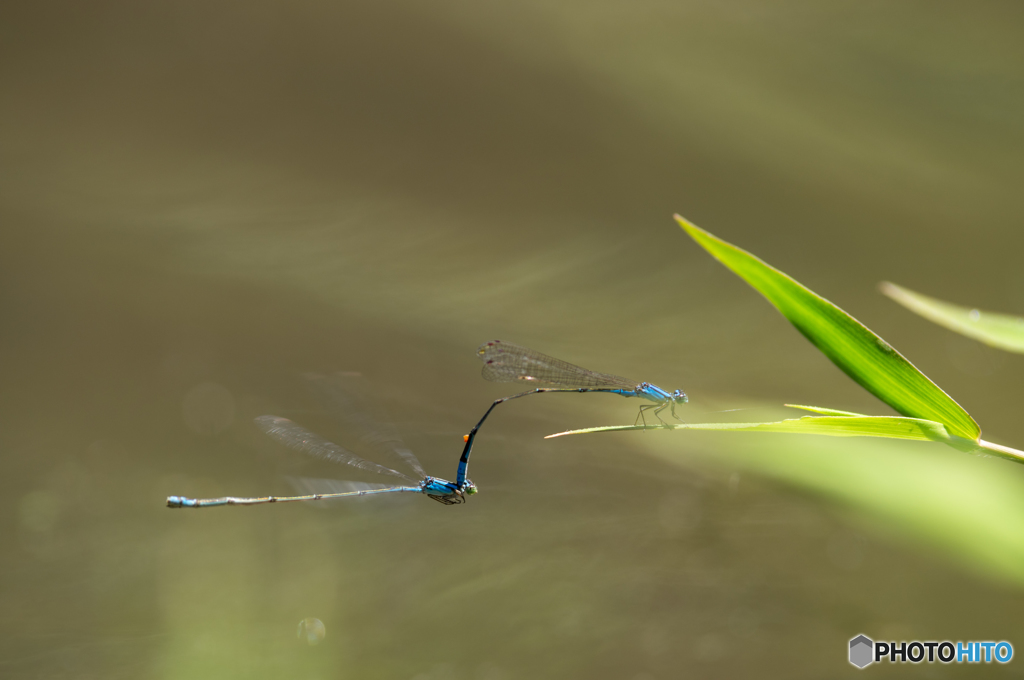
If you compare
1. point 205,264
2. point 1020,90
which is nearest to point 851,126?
point 1020,90

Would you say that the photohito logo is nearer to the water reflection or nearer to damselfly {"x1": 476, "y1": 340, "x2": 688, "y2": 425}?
damselfly {"x1": 476, "y1": 340, "x2": 688, "y2": 425}

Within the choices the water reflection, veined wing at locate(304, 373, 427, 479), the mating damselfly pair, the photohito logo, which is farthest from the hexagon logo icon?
the water reflection

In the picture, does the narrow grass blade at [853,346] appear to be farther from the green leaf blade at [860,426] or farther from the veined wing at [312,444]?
the veined wing at [312,444]

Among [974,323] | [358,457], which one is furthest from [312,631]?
[974,323]

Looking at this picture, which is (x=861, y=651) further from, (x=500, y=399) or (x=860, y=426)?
(x=860, y=426)

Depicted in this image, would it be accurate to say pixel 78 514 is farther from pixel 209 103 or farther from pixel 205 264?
pixel 209 103

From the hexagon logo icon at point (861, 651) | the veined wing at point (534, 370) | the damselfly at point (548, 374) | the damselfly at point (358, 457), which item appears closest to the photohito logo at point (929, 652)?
the hexagon logo icon at point (861, 651)
